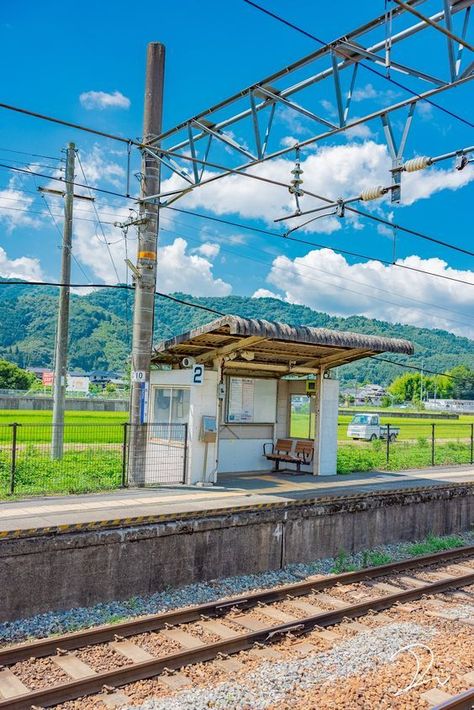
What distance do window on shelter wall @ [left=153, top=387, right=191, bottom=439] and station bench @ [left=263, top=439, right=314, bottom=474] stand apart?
3.06 m

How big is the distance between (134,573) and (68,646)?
2.20 m

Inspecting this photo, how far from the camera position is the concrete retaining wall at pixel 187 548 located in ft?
26.7

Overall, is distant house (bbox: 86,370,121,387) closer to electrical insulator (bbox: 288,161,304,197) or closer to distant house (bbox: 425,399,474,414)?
distant house (bbox: 425,399,474,414)

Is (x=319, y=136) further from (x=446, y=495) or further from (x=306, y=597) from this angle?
(x=446, y=495)

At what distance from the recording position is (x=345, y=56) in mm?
8539

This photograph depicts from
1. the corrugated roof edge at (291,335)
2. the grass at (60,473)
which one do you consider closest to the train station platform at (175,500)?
the grass at (60,473)

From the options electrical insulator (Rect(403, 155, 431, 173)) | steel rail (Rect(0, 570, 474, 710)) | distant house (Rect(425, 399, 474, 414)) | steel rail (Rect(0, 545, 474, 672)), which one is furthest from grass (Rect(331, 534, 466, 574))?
distant house (Rect(425, 399, 474, 414))

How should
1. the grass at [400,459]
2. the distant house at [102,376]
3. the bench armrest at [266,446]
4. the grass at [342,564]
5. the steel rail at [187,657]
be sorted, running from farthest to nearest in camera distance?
the distant house at [102,376] → the grass at [400,459] → the bench armrest at [266,446] → the grass at [342,564] → the steel rail at [187,657]

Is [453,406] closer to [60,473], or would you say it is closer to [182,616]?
[60,473]

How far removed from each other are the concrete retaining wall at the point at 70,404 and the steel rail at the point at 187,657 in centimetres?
4425

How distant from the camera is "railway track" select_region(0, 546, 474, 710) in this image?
19.7 ft

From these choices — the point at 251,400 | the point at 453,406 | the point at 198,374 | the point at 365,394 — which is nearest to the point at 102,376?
the point at 365,394

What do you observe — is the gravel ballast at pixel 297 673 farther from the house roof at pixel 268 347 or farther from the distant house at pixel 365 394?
the distant house at pixel 365 394

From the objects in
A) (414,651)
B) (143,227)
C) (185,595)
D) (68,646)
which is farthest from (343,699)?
(143,227)
